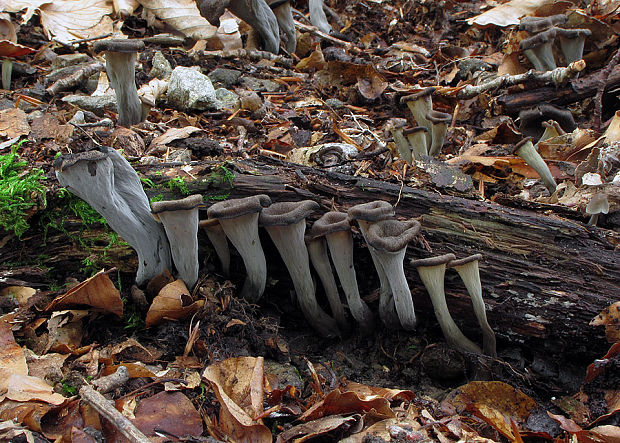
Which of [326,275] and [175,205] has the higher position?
[175,205]

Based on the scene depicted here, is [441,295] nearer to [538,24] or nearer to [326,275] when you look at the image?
[326,275]

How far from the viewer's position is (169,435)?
1.88 meters

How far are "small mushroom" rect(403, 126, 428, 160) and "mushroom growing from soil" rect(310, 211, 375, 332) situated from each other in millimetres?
1466

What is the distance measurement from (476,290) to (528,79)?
3.71 m

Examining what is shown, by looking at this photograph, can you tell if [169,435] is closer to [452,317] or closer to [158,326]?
[158,326]

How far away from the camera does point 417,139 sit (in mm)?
3996

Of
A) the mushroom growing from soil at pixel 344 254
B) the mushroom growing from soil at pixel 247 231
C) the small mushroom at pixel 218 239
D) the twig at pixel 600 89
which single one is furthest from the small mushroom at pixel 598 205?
the small mushroom at pixel 218 239

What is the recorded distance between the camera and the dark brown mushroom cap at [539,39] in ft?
17.0

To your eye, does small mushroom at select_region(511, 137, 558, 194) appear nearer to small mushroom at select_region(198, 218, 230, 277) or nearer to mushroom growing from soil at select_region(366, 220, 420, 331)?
mushroom growing from soil at select_region(366, 220, 420, 331)

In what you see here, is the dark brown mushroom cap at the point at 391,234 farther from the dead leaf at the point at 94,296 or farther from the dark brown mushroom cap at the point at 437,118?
the dark brown mushroom cap at the point at 437,118

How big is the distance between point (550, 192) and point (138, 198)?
3.19 meters

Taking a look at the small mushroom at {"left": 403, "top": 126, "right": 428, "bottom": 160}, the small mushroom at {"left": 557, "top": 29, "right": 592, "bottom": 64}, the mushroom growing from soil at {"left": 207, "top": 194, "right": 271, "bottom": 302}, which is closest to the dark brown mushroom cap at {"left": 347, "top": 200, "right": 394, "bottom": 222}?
the mushroom growing from soil at {"left": 207, "top": 194, "right": 271, "bottom": 302}

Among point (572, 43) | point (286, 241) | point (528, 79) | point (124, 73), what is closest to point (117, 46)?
point (124, 73)

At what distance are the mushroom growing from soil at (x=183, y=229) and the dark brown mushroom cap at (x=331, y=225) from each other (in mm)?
→ 637
